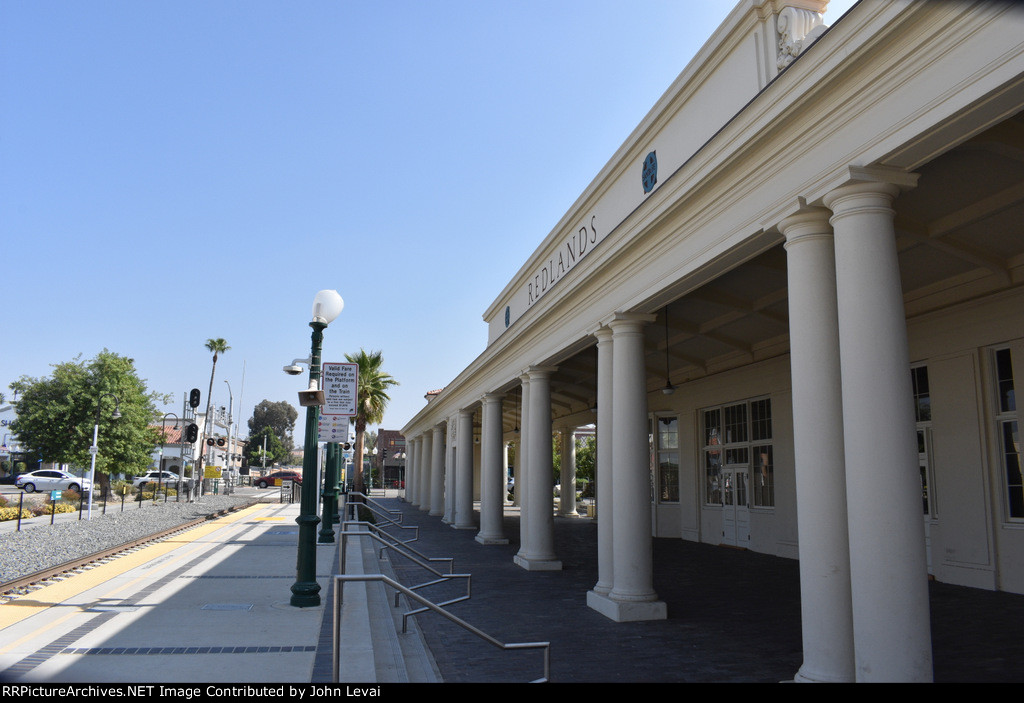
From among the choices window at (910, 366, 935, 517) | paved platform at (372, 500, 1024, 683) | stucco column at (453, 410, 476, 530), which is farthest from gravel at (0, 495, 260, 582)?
window at (910, 366, 935, 517)

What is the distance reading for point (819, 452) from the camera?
5.36 m

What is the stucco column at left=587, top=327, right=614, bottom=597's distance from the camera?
364 inches

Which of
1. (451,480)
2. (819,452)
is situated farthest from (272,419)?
(819,452)

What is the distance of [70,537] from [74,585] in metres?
9.14

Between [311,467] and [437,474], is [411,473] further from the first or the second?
[311,467]

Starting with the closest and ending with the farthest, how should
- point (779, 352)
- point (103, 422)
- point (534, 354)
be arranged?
point (534, 354), point (779, 352), point (103, 422)

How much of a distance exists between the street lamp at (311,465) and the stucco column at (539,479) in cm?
458

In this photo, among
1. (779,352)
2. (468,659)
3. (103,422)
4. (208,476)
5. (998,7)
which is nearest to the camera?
(998,7)

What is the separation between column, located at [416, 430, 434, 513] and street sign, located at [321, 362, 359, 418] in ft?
65.0

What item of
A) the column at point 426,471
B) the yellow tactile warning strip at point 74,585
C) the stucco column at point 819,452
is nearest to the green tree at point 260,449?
the column at point 426,471

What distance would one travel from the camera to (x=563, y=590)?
1069 cm

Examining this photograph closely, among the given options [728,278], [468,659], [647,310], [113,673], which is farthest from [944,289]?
[113,673]
